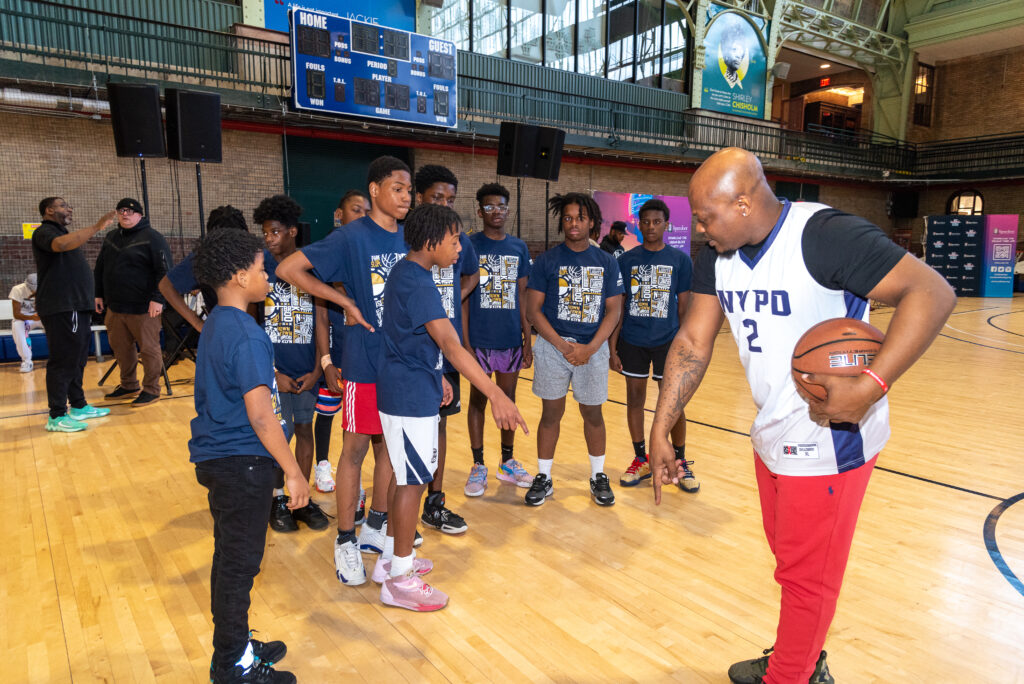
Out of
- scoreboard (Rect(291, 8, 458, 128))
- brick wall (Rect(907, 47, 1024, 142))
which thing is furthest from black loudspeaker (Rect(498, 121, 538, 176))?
brick wall (Rect(907, 47, 1024, 142))

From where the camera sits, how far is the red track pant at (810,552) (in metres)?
1.72

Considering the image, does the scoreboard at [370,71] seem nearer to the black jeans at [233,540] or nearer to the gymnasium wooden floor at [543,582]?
the gymnasium wooden floor at [543,582]

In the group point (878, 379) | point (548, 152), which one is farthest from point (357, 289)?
point (548, 152)

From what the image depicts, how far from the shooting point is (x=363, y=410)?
2738 millimetres

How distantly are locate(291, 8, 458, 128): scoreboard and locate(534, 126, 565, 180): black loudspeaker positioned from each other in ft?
8.54

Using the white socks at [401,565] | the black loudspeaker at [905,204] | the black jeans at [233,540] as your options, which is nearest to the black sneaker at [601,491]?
the white socks at [401,565]

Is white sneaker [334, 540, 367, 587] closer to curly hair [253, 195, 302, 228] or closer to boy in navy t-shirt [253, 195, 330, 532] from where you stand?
boy in navy t-shirt [253, 195, 330, 532]

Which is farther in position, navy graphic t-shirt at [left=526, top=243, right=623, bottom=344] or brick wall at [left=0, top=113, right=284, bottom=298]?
brick wall at [left=0, top=113, right=284, bottom=298]

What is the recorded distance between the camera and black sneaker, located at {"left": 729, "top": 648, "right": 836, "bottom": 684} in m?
2.02

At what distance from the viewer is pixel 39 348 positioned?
310 inches

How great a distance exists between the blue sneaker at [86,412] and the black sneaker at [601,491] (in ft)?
13.9

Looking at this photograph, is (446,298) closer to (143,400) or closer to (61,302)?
(61,302)

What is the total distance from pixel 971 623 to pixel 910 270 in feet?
5.63

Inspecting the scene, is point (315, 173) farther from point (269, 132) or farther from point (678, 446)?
point (678, 446)
